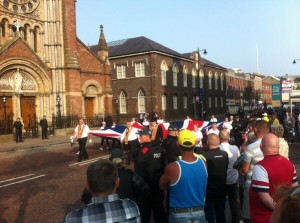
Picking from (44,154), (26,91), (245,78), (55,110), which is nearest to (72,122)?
(55,110)

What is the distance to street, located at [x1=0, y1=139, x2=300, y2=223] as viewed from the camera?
7.48 m

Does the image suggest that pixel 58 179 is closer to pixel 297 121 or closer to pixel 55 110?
pixel 297 121

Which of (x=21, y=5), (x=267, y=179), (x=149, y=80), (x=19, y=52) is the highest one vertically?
(x=21, y=5)

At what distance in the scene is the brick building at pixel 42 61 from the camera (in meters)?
29.0

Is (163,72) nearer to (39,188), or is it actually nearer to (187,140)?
(39,188)

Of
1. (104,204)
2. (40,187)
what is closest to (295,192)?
(104,204)

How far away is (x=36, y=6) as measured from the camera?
32.2m

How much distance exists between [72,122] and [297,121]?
62.4 feet

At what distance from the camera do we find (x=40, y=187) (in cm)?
1001

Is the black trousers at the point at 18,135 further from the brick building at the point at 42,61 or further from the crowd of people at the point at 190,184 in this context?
the crowd of people at the point at 190,184

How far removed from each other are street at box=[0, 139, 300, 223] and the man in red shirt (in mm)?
4560

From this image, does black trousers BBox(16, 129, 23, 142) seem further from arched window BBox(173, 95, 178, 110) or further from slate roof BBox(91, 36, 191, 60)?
arched window BBox(173, 95, 178, 110)

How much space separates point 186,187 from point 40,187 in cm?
699

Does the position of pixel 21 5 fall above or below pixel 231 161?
above
